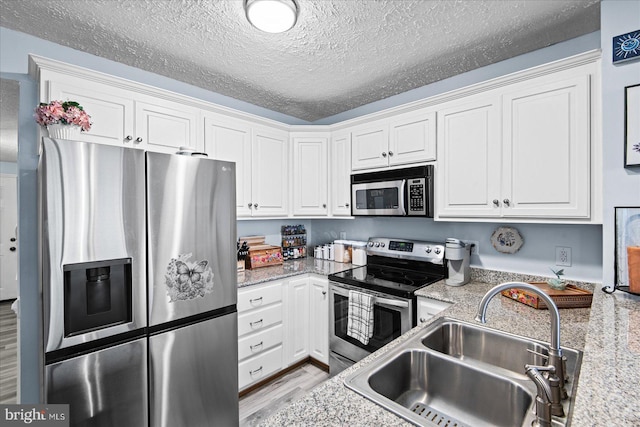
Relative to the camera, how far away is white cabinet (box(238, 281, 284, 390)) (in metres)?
2.25

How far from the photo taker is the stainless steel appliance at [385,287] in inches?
82.4

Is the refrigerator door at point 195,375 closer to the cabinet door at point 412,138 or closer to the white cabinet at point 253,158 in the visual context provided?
the white cabinet at point 253,158

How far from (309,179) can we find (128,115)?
159cm

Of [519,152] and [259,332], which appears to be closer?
[519,152]

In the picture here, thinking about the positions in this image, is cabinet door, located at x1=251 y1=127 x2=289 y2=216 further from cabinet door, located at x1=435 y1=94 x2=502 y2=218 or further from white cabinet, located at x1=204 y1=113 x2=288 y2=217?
cabinet door, located at x1=435 y1=94 x2=502 y2=218

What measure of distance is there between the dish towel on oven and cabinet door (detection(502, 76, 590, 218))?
44.5 inches

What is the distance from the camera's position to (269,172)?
2828 mm

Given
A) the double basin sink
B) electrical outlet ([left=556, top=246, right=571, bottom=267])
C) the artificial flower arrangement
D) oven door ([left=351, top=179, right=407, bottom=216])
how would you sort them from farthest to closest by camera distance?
oven door ([left=351, top=179, right=407, bottom=216]), electrical outlet ([left=556, top=246, right=571, bottom=267]), the artificial flower arrangement, the double basin sink

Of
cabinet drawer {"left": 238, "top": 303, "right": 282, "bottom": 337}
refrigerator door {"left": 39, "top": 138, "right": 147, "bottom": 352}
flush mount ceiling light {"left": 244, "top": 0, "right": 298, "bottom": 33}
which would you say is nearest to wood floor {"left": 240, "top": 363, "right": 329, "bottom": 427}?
cabinet drawer {"left": 238, "top": 303, "right": 282, "bottom": 337}

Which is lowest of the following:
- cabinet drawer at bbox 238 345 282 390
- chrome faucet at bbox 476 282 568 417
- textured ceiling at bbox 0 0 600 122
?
cabinet drawer at bbox 238 345 282 390

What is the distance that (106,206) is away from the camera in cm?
145

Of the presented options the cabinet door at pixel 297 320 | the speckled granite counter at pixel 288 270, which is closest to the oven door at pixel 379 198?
the speckled granite counter at pixel 288 270

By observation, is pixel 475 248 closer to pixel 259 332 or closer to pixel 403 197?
pixel 403 197

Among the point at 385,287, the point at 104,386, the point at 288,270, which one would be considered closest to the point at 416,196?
the point at 385,287
